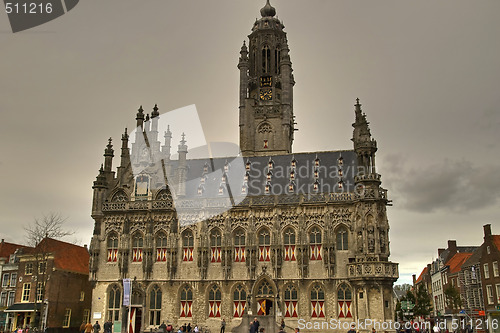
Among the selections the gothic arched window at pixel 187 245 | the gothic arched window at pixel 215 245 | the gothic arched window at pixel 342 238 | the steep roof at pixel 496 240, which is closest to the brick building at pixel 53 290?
the gothic arched window at pixel 187 245

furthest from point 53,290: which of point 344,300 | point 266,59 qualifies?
point 266,59

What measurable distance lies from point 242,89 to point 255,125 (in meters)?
5.55

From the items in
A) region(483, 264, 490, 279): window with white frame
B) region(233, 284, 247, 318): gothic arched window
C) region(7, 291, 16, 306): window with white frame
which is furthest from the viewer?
region(483, 264, 490, 279): window with white frame

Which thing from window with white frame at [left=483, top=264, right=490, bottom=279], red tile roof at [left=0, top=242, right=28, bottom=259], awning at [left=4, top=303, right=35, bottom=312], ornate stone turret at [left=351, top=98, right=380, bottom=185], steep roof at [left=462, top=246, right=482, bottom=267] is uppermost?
ornate stone turret at [left=351, top=98, right=380, bottom=185]

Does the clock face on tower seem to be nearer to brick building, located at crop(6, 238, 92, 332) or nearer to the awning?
brick building, located at crop(6, 238, 92, 332)

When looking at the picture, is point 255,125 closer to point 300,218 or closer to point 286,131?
point 286,131

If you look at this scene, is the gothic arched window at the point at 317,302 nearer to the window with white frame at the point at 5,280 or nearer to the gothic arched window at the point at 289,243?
the gothic arched window at the point at 289,243

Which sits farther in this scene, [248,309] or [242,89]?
[242,89]

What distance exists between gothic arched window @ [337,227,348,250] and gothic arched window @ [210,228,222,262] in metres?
11.0

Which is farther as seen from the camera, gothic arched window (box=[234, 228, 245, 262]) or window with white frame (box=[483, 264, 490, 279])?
window with white frame (box=[483, 264, 490, 279])

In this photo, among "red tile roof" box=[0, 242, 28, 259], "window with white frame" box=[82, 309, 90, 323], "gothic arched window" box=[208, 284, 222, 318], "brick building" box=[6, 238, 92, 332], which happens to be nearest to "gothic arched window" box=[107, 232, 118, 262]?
"brick building" box=[6, 238, 92, 332]

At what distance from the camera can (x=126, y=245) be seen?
46438 millimetres

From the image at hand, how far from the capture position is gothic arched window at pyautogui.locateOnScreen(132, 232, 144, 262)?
153 ft

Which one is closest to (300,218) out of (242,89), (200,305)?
(200,305)
